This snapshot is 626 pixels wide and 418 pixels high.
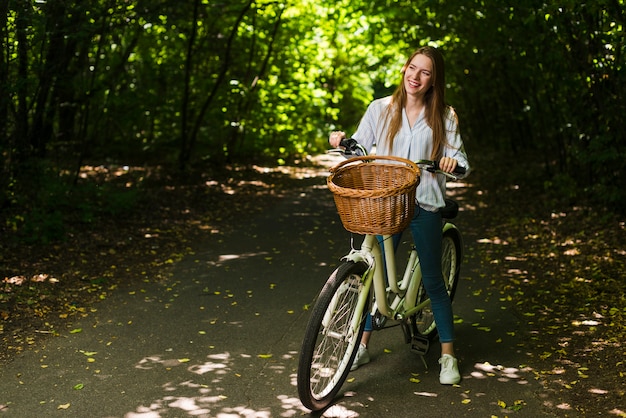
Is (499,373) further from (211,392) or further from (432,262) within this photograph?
(211,392)

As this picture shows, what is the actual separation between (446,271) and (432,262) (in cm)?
100

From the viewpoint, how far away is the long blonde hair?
4.61 metres

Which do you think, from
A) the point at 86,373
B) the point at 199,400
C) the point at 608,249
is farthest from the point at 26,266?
the point at 608,249

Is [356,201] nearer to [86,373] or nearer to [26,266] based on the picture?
[86,373]

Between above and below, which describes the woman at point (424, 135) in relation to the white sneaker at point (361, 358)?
above

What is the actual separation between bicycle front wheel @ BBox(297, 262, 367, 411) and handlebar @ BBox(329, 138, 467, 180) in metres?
0.70

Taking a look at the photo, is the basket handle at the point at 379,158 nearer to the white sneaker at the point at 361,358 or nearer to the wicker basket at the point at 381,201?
the wicker basket at the point at 381,201

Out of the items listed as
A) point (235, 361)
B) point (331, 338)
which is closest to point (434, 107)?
point (331, 338)

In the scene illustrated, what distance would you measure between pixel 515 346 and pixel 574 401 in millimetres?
1021

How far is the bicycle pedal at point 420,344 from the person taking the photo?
515 cm

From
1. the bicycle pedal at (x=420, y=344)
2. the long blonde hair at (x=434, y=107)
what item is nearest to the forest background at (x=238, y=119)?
the bicycle pedal at (x=420, y=344)

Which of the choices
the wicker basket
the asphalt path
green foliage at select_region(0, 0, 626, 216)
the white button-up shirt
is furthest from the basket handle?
green foliage at select_region(0, 0, 626, 216)

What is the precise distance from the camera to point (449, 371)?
4828mm

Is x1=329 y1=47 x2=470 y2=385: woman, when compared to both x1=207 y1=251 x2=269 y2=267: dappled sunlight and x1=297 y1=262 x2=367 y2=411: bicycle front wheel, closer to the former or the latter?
x1=297 y1=262 x2=367 y2=411: bicycle front wheel
